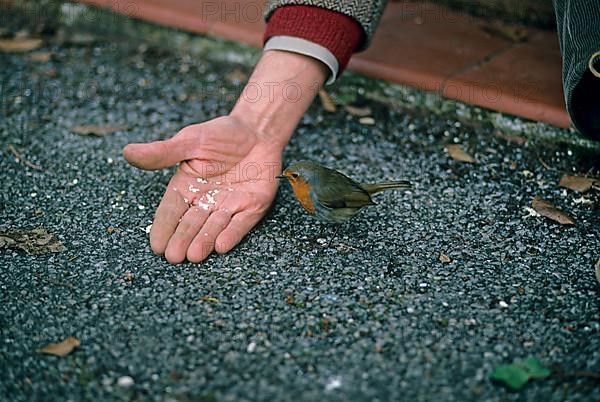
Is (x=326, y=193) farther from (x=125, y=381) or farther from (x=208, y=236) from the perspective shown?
(x=125, y=381)

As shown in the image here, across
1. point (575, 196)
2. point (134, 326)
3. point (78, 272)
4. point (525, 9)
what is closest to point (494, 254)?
point (575, 196)

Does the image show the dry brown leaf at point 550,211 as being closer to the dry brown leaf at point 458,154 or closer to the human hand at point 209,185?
the dry brown leaf at point 458,154

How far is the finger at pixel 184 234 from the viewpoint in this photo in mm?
2410

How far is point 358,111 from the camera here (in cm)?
346

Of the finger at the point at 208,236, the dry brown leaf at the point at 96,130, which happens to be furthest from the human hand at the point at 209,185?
the dry brown leaf at the point at 96,130

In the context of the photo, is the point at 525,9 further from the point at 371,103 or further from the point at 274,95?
the point at 274,95

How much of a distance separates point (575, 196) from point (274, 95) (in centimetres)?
115

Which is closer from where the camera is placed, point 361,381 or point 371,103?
point 361,381

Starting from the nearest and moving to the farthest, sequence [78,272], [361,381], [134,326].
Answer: [361,381] → [134,326] → [78,272]

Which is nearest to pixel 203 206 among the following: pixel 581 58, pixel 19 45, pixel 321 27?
pixel 321 27

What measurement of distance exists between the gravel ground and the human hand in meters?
0.06

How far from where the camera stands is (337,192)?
2.47 meters

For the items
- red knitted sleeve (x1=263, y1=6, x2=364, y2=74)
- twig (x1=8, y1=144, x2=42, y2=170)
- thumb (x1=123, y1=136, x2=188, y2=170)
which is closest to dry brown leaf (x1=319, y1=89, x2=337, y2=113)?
red knitted sleeve (x1=263, y1=6, x2=364, y2=74)

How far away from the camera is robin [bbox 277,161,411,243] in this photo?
247 centimetres
